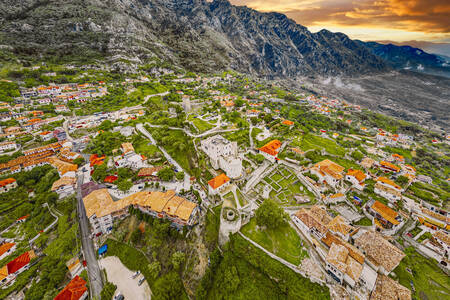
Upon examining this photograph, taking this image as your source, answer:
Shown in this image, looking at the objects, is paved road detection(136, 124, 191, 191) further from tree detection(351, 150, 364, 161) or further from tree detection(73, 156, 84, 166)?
tree detection(351, 150, 364, 161)

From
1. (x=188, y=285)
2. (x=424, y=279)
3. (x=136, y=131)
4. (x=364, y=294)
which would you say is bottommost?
(x=188, y=285)

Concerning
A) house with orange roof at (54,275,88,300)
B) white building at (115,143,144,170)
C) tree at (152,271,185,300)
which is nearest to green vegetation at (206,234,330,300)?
tree at (152,271,185,300)

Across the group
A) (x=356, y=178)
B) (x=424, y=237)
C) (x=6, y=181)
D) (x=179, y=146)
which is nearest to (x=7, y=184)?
(x=6, y=181)

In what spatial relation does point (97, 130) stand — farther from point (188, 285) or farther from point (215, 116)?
point (188, 285)

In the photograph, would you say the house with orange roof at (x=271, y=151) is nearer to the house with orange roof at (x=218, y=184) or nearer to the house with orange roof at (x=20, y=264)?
the house with orange roof at (x=218, y=184)

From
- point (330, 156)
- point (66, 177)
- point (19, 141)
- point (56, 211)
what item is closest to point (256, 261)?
point (330, 156)

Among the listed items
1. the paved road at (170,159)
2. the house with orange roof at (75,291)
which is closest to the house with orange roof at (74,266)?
the house with orange roof at (75,291)
